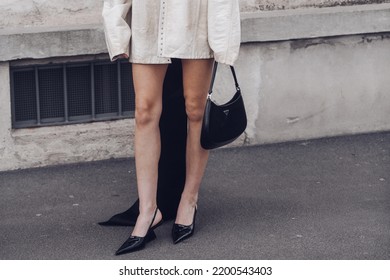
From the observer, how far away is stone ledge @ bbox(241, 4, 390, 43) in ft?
23.0

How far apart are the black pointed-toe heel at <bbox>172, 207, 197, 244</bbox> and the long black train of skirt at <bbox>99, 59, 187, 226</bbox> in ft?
0.73

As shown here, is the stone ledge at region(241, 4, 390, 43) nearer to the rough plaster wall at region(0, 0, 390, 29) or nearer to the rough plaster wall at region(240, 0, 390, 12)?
the rough plaster wall at region(240, 0, 390, 12)

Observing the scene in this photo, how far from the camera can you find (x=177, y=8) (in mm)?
5199

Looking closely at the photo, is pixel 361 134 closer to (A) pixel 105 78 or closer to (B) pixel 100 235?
(A) pixel 105 78

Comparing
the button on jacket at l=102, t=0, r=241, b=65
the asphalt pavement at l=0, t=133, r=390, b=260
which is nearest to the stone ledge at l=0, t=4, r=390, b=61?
the asphalt pavement at l=0, t=133, r=390, b=260

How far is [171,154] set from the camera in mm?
5762

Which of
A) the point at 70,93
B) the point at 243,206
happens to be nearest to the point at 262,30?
the point at 70,93

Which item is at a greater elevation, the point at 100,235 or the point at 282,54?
the point at 282,54

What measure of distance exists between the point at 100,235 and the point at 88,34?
149 cm

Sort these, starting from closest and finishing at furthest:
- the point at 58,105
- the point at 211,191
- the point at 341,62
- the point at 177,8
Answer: the point at 177,8 → the point at 211,191 → the point at 58,105 → the point at 341,62

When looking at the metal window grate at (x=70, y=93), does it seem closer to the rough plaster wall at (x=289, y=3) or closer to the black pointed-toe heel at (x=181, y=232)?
the rough plaster wall at (x=289, y=3)

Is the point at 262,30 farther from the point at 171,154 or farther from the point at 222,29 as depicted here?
the point at 222,29

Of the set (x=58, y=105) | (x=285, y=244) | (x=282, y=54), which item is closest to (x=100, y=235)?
(x=285, y=244)

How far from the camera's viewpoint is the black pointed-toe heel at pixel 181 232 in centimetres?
554
